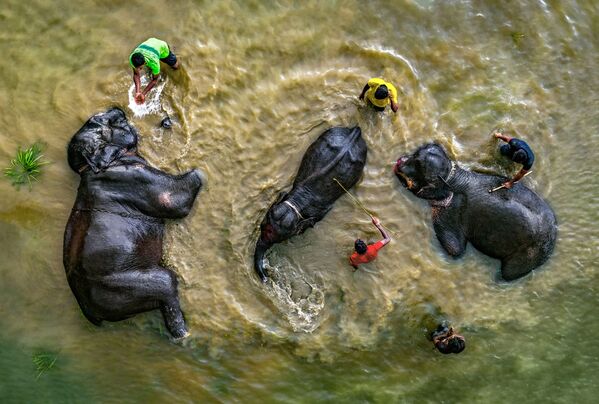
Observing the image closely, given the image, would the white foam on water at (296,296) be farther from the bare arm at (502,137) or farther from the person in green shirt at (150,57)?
the bare arm at (502,137)

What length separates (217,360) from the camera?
8.59 meters

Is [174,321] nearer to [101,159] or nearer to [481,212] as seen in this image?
[101,159]

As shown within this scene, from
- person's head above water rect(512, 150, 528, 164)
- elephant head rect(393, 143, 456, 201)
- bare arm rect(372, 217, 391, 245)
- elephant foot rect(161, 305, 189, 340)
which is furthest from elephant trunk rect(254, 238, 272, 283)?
person's head above water rect(512, 150, 528, 164)

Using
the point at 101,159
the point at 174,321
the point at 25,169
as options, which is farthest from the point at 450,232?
the point at 25,169

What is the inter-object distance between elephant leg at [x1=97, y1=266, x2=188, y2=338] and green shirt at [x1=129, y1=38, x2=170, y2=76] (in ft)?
8.64

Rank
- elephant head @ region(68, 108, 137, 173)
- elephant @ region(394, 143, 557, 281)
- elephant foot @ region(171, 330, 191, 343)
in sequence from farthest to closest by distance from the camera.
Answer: elephant foot @ region(171, 330, 191, 343), elephant @ region(394, 143, 557, 281), elephant head @ region(68, 108, 137, 173)

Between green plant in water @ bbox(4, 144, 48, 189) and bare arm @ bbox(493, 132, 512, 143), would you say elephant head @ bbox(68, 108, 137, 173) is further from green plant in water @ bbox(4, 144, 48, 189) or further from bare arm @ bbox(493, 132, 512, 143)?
bare arm @ bbox(493, 132, 512, 143)

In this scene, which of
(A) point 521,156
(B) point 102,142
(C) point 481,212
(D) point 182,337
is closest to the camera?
(A) point 521,156

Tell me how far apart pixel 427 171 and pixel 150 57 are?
3784 mm

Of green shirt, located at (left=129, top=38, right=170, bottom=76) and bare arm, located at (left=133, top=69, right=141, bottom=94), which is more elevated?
green shirt, located at (left=129, top=38, right=170, bottom=76)

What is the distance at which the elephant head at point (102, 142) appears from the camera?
26.2ft

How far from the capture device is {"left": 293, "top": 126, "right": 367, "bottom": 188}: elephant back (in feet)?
25.8

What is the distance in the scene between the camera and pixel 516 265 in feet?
27.4

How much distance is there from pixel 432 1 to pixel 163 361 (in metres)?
6.13
